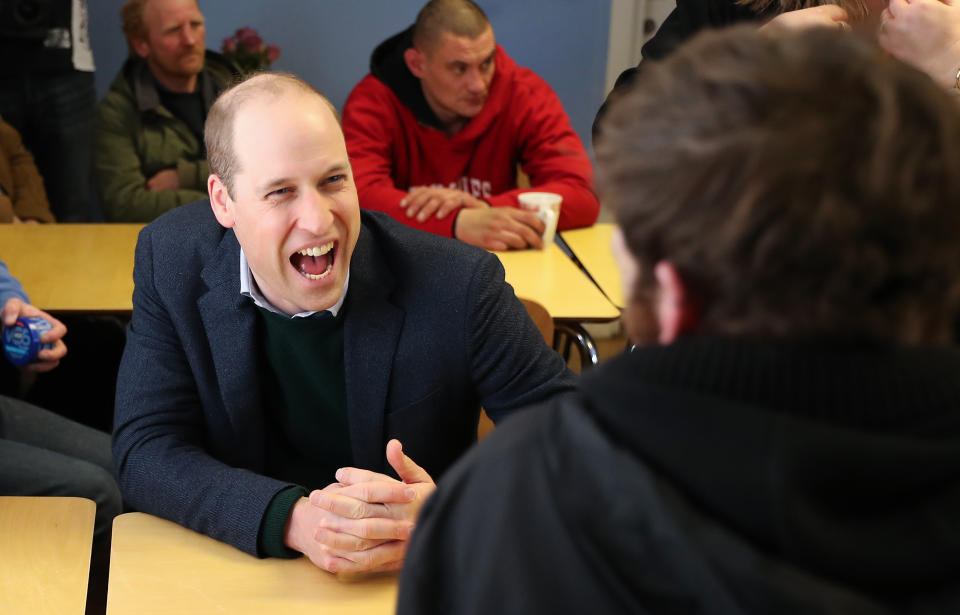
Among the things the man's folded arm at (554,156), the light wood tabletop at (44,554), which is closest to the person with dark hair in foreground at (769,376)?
the light wood tabletop at (44,554)

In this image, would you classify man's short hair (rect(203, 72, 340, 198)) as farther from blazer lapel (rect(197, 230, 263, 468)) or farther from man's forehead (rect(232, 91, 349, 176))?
blazer lapel (rect(197, 230, 263, 468))

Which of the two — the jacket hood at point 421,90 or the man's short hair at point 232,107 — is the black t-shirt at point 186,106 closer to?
the jacket hood at point 421,90

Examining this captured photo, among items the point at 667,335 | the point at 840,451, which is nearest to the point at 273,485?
the point at 667,335

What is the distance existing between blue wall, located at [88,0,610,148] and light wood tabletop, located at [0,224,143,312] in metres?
1.91

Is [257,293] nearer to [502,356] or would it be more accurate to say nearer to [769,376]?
[502,356]

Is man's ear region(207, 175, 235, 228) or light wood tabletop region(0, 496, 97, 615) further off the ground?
man's ear region(207, 175, 235, 228)

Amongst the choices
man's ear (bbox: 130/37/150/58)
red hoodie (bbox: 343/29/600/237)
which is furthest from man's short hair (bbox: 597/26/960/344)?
man's ear (bbox: 130/37/150/58)

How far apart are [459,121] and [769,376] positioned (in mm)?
2868

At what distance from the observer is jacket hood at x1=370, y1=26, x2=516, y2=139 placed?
11.0 ft

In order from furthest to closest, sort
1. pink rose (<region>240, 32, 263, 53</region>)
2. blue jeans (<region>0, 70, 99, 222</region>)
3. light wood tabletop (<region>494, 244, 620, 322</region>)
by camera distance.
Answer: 1. pink rose (<region>240, 32, 263, 53</region>)
2. blue jeans (<region>0, 70, 99, 222</region>)
3. light wood tabletop (<region>494, 244, 620, 322</region>)

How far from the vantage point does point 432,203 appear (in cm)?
283

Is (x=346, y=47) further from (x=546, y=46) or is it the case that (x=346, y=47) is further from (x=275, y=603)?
(x=275, y=603)

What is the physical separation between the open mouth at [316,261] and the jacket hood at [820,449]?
38.5 inches

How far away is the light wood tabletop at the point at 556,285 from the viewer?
2.37m
